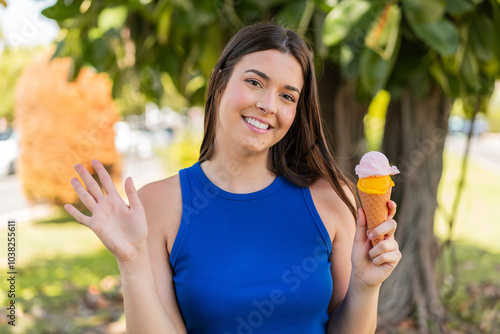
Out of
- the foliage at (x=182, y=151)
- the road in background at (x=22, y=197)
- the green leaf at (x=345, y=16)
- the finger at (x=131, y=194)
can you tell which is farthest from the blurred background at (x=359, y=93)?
the foliage at (x=182, y=151)

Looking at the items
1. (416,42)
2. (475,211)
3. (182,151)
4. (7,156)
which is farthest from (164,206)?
(7,156)

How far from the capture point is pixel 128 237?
1.31 meters

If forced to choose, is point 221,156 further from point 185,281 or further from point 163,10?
point 163,10

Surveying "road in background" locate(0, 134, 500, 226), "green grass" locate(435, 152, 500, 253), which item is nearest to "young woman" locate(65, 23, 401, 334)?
"green grass" locate(435, 152, 500, 253)

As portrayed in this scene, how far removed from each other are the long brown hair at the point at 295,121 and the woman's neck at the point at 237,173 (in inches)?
1.9

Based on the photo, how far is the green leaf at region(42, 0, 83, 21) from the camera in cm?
257

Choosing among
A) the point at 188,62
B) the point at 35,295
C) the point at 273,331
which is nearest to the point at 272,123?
the point at 273,331

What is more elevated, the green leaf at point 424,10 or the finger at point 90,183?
the green leaf at point 424,10

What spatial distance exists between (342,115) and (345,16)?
165 cm

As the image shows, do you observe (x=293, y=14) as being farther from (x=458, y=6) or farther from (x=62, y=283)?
(x=62, y=283)

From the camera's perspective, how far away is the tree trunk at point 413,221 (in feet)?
13.1

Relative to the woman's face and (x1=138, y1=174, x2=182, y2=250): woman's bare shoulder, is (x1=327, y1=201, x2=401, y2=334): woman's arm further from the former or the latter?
(x1=138, y1=174, x2=182, y2=250): woman's bare shoulder

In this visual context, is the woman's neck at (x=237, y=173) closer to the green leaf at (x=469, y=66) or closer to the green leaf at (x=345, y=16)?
the green leaf at (x=345, y=16)

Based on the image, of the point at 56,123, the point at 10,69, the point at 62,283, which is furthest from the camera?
the point at 10,69
